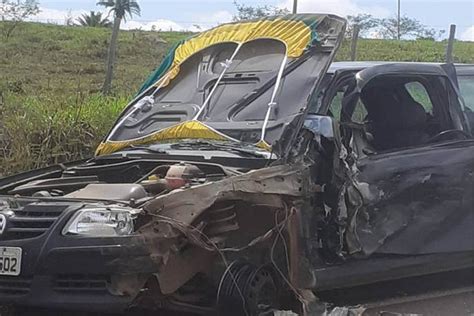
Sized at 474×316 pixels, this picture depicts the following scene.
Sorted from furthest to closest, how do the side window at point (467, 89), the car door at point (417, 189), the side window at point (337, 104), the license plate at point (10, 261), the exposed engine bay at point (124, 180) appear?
the side window at point (467, 89) → the side window at point (337, 104) → the car door at point (417, 189) → the exposed engine bay at point (124, 180) → the license plate at point (10, 261)

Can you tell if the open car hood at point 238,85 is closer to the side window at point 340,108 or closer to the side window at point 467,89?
the side window at point 340,108

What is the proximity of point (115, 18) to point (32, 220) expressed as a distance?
600cm

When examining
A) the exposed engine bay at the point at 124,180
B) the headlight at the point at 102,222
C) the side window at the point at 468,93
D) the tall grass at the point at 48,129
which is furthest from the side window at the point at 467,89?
the tall grass at the point at 48,129

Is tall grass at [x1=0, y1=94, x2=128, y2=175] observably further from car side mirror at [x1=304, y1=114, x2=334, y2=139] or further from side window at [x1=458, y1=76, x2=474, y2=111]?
side window at [x1=458, y1=76, x2=474, y2=111]

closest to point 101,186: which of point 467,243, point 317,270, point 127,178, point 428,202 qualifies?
point 127,178

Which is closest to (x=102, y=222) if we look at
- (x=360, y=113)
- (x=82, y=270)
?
(x=82, y=270)

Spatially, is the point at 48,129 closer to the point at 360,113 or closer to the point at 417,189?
the point at 360,113

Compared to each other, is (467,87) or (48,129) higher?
(467,87)

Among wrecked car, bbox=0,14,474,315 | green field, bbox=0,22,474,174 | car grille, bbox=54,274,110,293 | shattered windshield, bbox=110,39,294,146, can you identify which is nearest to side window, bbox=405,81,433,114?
wrecked car, bbox=0,14,474,315

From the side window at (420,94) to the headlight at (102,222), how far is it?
2762 millimetres

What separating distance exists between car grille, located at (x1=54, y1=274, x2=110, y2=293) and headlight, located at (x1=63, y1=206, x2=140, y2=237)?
0.75 feet

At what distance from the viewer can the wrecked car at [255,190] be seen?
4332mm

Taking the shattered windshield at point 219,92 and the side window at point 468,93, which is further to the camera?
the side window at point 468,93

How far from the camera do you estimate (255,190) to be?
467 cm
